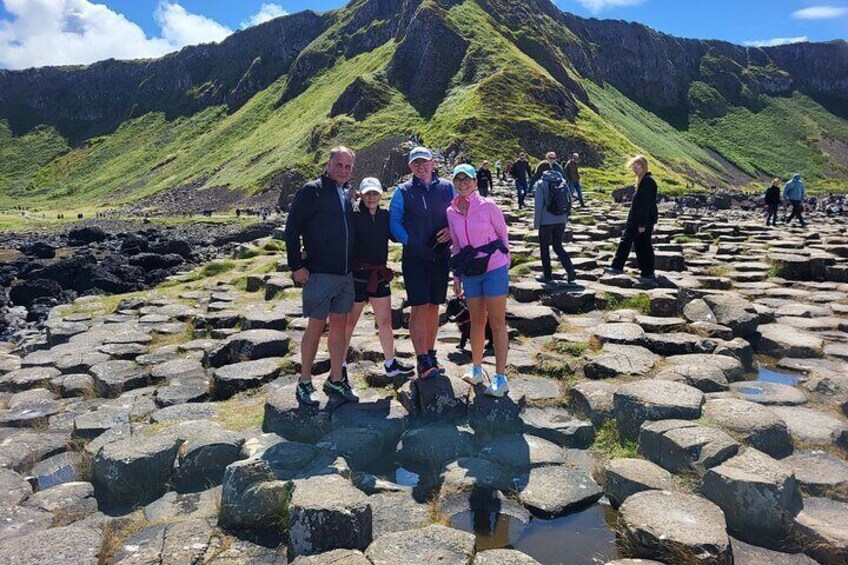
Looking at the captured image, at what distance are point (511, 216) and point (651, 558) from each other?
19344 mm

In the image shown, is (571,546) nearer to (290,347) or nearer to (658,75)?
(290,347)

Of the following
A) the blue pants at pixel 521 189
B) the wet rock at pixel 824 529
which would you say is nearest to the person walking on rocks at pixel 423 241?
the wet rock at pixel 824 529

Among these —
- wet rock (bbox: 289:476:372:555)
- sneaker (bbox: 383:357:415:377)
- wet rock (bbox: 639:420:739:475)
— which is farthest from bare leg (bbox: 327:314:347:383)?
wet rock (bbox: 639:420:739:475)

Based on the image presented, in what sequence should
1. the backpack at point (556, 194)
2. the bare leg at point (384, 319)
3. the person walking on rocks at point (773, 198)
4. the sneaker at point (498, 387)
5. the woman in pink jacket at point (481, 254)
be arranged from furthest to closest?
the person walking on rocks at point (773, 198) < the backpack at point (556, 194) < the bare leg at point (384, 319) < the woman in pink jacket at point (481, 254) < the sneaker at point (498, 387)

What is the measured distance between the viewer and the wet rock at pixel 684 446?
4.75 meters

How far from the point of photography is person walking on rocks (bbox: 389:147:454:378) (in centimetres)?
661

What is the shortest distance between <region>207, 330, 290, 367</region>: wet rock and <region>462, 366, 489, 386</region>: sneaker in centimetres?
319

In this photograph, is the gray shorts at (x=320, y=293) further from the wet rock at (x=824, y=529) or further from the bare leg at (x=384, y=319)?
the wet rock at (x=824, y=529)

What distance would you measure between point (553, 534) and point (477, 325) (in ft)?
8.75

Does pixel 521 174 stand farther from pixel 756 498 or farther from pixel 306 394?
pixel 756 498

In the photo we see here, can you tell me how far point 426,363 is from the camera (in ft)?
21.5

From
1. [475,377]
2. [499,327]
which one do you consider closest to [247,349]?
[475,377]

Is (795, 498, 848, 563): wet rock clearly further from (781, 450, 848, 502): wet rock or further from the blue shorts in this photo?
the blue shorts

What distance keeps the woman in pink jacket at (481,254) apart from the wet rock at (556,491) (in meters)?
1.42
